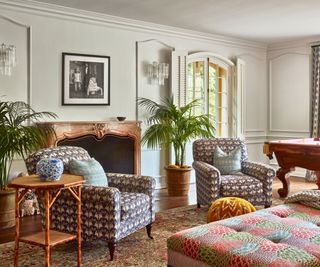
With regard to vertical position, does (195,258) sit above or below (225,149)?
below

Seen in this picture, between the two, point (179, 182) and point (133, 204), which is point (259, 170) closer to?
point (179, 182)

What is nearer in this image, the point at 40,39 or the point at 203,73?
the point at 40,39

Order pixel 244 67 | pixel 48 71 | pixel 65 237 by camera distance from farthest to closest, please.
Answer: pixel 244 67 < pixel 48 71 < pixel 65 237

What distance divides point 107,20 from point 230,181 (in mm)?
2809

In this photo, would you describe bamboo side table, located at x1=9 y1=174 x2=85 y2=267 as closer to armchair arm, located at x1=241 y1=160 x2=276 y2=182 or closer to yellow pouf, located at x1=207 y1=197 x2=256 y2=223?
yellow pouf, located at x1=207 y1=197 x2=256 y2=223

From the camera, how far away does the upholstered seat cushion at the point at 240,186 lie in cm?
451

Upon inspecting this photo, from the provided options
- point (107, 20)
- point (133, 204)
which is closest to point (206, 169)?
point (133, 204)

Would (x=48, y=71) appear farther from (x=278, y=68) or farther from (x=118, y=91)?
(x=278, y=68)

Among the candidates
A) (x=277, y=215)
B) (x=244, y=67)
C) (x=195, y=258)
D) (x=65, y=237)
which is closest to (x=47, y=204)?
(x=65, y=237)

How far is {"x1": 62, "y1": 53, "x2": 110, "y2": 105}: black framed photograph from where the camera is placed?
522 centimetres

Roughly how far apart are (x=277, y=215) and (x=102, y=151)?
3.09 m

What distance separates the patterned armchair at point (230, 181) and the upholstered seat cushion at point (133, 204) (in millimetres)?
1076

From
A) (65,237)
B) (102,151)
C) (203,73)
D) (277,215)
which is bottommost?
(65,237)

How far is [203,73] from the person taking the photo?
693 centimetres
